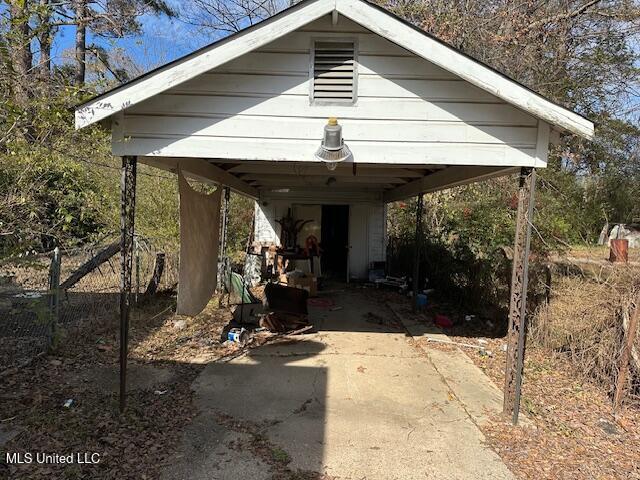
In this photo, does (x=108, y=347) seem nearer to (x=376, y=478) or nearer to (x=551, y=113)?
(x=376, y=478)

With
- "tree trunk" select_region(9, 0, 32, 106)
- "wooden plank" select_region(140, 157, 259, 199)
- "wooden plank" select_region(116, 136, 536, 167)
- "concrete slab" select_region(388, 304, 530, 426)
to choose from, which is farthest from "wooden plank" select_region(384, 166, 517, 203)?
"tree trunk" select_region(9, 0, 32, 106)

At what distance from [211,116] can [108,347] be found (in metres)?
3.65

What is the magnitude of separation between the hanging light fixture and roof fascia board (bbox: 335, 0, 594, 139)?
0.87 meters

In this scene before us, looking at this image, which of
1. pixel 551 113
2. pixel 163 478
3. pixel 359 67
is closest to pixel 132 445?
pixel 163 478

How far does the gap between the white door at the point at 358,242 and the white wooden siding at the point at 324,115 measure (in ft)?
26.1

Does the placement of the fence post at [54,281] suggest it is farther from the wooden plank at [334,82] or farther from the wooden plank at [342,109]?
the wooden plank at [334,82]

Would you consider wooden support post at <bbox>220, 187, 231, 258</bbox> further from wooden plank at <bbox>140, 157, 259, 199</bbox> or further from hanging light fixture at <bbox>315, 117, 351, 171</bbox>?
hanging light fixture at <bbox>315, 117, 351, 171</bbox>

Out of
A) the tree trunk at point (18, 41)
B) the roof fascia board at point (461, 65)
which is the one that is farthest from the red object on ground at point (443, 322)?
the tree trunk at point (18, 41)

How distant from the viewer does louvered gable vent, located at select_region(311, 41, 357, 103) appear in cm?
387

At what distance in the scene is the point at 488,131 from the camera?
3945 millimetres

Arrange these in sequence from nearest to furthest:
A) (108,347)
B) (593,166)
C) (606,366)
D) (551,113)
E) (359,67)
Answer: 1. (551,113)
2. (359,67)
3. (606,366)
4. (108,347)
5. (593,166)

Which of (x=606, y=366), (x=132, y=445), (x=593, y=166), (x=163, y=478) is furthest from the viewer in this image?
(x=593, y=166)

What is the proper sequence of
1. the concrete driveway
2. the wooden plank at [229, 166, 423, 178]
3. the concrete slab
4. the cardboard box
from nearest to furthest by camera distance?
the concrete driveway
the concrete slab
the wooden plank at [229, 166, 423, 178]
the cardboard box

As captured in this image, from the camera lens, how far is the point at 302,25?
360 cm
